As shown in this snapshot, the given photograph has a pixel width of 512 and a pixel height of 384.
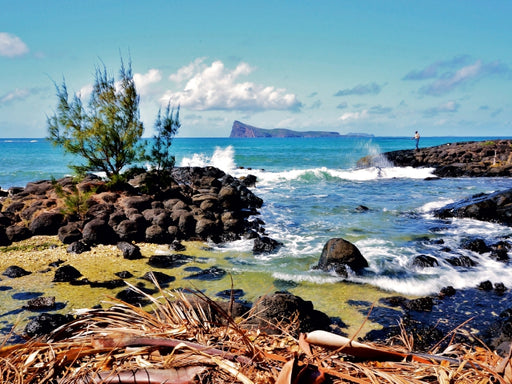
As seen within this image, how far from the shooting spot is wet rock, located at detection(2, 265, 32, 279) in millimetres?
9617

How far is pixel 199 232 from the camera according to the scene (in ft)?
45.2

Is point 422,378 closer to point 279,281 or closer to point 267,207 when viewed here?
point 279,281

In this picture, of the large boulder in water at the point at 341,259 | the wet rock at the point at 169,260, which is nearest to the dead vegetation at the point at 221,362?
the large boulder in water at the point at 341,259

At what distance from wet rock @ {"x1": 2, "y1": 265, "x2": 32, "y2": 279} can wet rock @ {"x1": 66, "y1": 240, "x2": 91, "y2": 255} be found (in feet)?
5.76

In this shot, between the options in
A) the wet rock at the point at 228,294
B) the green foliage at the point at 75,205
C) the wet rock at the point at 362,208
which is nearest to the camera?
the wet rock at the point at 228,294

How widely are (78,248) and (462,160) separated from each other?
39.8m

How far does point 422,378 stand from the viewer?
1.16 meters

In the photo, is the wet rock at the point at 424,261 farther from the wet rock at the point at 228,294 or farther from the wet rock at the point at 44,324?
the wet rock at the point at 44,324

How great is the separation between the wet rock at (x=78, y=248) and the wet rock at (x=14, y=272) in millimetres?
1757

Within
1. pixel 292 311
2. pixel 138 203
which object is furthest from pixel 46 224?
pixel 292 311

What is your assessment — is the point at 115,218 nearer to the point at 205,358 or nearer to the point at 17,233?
the point at 17,233

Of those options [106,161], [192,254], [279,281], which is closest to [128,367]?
[279,281]

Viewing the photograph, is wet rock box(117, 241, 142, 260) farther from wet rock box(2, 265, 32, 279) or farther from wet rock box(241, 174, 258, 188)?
wet rock box(241, 174, 258, 188)

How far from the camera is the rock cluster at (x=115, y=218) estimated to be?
1284cm
